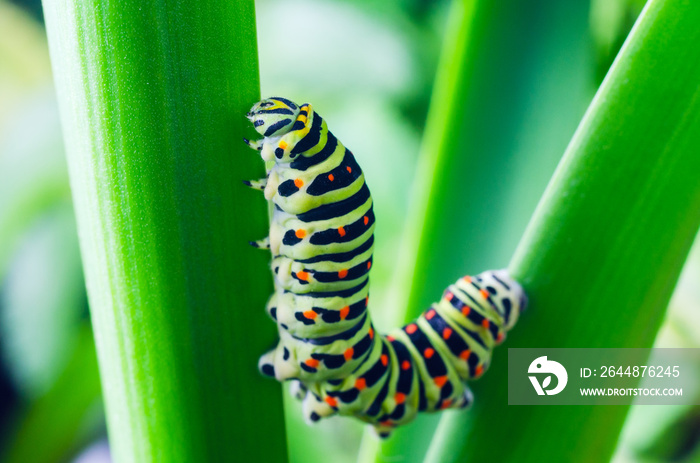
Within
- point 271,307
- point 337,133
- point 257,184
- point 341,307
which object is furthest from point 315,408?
point 337,133

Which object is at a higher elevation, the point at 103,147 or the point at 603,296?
the point at 103,147

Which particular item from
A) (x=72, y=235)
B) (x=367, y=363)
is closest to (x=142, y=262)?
(x=367, y=363)

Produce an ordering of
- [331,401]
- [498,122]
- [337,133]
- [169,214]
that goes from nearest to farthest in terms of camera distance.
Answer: [169,214], [498,122], [331,401], [337,133]

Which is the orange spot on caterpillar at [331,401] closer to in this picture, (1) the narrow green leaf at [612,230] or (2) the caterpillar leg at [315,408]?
(2) the caterpillar leg at [315,408]

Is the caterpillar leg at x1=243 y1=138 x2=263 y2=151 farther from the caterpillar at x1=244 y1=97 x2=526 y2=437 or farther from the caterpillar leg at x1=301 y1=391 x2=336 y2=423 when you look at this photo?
the caterpillar leg at x1=301 y1=391 x2=336 y2=423

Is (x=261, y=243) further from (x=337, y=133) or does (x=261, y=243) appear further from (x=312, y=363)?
(x=337, y=133)

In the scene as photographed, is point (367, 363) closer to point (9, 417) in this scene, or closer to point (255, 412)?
point (255, 412)
